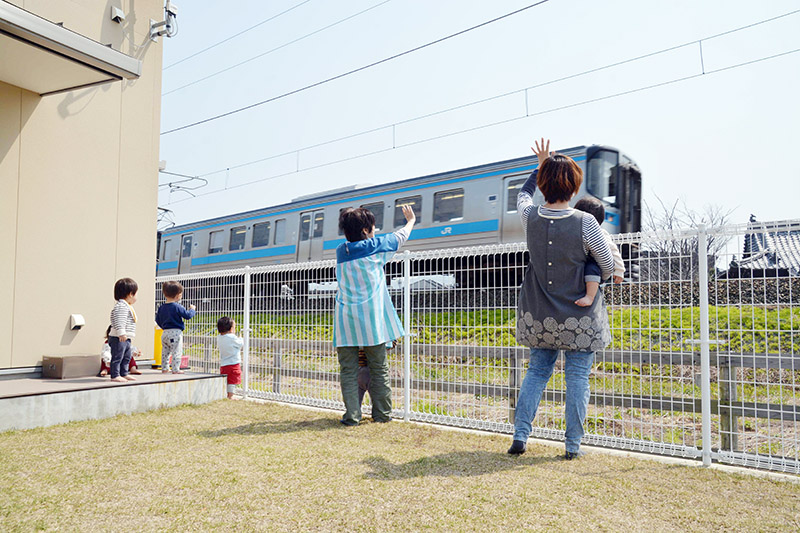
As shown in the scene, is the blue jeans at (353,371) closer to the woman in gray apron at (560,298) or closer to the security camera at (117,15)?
the woman in gray apron at (560,298)

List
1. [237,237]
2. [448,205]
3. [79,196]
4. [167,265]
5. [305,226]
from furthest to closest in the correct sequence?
[167,265] < [237,237] < [305,226] < [448,205] < [79,196]

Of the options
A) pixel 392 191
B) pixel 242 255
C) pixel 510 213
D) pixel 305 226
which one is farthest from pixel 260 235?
pixel 510 213

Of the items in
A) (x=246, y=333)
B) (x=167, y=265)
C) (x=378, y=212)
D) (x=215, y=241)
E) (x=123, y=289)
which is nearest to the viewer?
(x=123, y=289)

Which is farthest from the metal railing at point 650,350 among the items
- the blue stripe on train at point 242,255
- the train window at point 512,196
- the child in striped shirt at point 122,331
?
the blue stripe on train at point 242,255

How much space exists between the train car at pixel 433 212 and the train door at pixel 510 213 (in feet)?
0.06

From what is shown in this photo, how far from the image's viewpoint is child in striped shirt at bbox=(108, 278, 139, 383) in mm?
5203

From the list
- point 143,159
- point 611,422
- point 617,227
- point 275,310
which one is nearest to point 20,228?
point 143,159

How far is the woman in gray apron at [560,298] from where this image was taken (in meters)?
3.10

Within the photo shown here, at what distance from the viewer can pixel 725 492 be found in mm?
2707

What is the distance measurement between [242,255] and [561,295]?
48.7 feet

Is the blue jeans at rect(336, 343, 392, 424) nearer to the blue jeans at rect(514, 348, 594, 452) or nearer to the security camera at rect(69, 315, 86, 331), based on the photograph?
the blue jeans at rect(514, 348, 594, 452)

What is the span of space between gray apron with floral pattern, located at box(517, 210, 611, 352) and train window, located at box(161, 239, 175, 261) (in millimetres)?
18543

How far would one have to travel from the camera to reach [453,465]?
310 cm

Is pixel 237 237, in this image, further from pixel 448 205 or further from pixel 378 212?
pixel 448 205
